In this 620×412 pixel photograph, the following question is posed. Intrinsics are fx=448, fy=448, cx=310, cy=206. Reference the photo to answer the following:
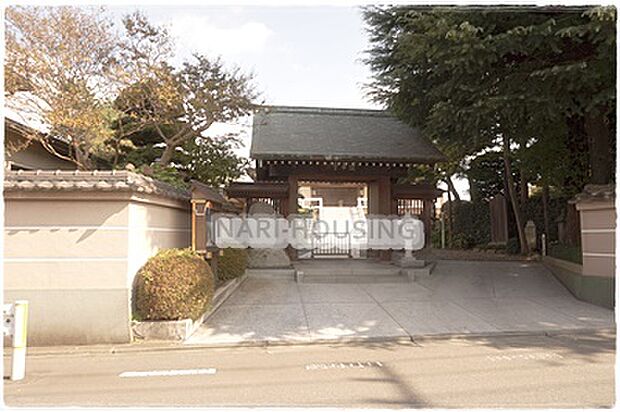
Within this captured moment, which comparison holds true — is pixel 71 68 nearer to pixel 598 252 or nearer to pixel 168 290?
pixel 168 290

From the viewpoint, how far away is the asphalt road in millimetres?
4125

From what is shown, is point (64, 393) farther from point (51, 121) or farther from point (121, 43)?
point (121, 43)

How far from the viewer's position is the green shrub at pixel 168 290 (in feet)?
20.9

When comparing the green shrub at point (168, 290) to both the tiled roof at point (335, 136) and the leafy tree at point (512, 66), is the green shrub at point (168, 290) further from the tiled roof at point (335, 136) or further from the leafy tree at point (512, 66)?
the leafy tree at point (512, 66)

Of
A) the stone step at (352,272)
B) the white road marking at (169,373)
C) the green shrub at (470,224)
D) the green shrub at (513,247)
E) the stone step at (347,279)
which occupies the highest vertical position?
the green shrub at (470,224)

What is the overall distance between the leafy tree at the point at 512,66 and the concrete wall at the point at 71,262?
5.91 m

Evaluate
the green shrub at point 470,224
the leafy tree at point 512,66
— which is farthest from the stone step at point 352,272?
the green shrub at point 470,224

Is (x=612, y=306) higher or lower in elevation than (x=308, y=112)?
lower

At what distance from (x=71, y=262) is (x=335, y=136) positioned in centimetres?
830

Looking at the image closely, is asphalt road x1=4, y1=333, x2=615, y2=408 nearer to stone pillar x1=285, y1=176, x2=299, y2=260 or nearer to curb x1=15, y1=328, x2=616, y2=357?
curb x1=15, y1=328, x2=616, y2=357

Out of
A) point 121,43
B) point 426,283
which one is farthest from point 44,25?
point 426,283

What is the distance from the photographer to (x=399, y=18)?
9867 mm

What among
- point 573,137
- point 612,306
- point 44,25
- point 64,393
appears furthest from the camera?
point 573,137

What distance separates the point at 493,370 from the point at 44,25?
10.1 meters
